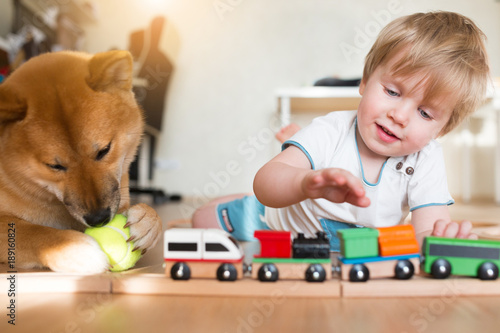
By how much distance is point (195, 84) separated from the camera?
3.76 metres

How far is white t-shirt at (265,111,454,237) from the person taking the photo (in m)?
0.93

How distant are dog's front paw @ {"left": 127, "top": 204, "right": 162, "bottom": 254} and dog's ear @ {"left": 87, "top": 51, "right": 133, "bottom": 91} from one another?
0.93 ft

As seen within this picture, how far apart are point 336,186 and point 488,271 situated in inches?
11.8

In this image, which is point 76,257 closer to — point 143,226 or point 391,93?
point 143,226

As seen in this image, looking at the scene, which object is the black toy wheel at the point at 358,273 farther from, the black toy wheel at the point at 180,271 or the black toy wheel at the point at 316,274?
the black toy wheel at the point at 180,271

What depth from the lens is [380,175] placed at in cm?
96

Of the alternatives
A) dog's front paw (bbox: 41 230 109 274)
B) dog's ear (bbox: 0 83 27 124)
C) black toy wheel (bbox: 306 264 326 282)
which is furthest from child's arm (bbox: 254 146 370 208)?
dog's ear (bbox: 0 83 27 124)

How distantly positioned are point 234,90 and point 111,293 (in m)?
3.15

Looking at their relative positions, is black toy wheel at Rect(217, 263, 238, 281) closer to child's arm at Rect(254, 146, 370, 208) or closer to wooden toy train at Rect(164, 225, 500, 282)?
wooden toy train at Rect(164, 225, 500, 282)

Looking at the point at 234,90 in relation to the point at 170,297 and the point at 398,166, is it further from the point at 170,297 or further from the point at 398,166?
the point at 170,297

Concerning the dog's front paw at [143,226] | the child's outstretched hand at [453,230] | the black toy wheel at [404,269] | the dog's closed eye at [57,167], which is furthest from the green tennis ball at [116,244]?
the child's outstretched hand at [453,230]

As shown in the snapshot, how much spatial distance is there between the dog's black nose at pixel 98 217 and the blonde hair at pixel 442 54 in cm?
66

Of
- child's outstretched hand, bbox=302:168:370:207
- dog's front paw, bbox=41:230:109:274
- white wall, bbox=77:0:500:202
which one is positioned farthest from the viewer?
white wall, bbox=77:0:500:202

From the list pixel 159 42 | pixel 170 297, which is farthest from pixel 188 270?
pixel 159 42
